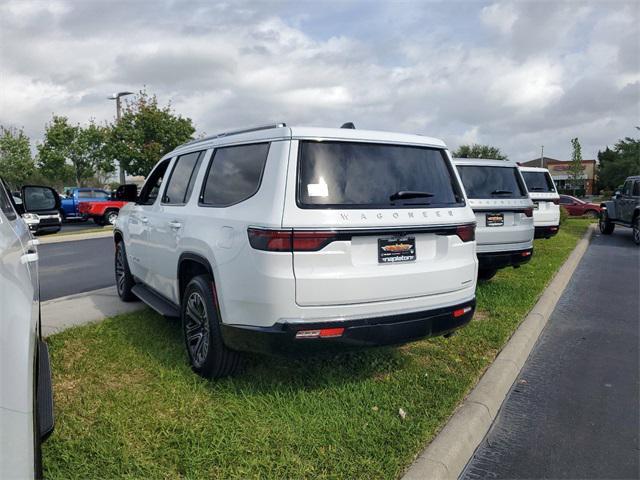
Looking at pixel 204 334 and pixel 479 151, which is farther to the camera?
pixel 479 151

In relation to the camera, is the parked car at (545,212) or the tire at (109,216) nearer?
the parked car at (545,212)

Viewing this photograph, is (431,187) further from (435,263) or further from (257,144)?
(257,144)

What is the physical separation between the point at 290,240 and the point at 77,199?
25278 mm

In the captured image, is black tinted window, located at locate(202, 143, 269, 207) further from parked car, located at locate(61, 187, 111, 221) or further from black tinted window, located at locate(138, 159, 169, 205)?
parked car, located at locate(61, 187, 111, 221)

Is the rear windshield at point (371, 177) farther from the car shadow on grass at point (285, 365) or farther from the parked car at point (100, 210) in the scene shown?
the parked car at point (100, 210)

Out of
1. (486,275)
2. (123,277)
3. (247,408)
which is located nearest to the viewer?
(247,408)

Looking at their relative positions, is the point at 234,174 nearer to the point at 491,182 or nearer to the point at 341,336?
the point at 341,336

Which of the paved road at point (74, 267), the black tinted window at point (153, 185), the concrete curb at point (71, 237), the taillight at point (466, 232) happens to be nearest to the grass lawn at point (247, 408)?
the taillight at point (466, 232)

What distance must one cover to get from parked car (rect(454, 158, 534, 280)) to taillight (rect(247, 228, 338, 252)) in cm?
423

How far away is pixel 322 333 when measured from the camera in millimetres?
3160

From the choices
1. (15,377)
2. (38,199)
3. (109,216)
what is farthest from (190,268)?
(109,216)

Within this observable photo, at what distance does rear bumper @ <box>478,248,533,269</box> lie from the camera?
22.5ft

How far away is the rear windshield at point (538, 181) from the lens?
1230 cm

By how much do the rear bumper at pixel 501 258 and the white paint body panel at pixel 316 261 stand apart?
10.2 feet
